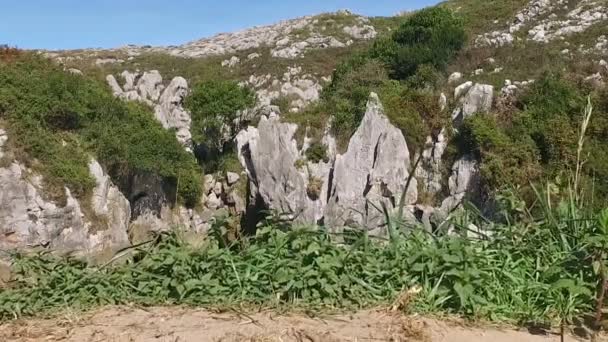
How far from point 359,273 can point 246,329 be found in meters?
0.62

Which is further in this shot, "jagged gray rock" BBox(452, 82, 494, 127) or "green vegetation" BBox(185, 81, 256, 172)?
"green vegetation" BBox(185, 81, 256, 172)

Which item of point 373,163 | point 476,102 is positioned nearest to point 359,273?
point 373,163

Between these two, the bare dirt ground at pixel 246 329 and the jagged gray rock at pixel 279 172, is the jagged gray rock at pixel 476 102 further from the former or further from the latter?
the bare dirt ground at pixel 246 329

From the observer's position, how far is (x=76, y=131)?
68.2 feet

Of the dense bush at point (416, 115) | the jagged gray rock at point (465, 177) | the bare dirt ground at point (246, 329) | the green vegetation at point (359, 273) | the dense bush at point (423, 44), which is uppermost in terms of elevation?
the dense bush at point (423, 44)

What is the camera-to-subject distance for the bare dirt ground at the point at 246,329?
2664 millimetres

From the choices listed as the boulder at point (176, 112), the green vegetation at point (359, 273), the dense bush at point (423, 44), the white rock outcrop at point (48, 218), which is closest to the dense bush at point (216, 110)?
the boulder at point (176, 112)

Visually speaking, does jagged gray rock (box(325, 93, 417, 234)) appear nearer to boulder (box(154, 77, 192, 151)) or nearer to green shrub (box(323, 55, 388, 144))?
green shrub (box(323, 55, 388, 144))

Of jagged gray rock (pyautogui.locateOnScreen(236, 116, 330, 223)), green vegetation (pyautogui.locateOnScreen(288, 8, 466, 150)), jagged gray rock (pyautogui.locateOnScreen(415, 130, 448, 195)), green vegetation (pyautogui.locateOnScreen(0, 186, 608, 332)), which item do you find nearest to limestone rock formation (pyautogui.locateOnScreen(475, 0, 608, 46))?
green vegetation (pyautogui.locateOnScreen(288, 8, 466, 150))

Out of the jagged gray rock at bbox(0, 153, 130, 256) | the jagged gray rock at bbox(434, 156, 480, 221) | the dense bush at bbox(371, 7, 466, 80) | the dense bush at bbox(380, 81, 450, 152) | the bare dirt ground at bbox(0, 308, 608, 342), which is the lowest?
the jagged gray rock at bbox(0, 153, 130, 256)

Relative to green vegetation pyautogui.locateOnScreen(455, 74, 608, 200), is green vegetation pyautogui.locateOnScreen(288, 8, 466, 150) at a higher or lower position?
higher

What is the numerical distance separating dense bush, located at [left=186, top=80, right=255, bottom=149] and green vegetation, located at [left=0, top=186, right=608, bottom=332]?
2362 centimetres

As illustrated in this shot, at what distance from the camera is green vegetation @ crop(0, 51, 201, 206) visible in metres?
19.0

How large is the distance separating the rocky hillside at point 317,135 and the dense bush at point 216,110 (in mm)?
59
